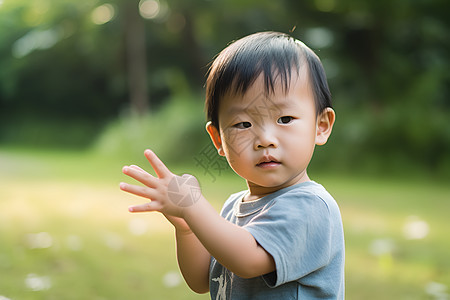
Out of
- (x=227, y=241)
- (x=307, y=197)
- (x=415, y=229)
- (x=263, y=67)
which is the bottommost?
(x=227, y=241)

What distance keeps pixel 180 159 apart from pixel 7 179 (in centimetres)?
198

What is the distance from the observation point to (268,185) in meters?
1.11

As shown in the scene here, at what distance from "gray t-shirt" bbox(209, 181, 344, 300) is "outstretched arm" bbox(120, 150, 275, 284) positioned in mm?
30

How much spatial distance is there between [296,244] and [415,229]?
8.50 ft

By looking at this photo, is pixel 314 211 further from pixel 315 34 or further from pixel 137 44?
pixel 137 44

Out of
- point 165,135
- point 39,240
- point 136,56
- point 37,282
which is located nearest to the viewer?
point 37,282

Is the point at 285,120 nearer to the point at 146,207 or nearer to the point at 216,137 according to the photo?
the point at 216,137

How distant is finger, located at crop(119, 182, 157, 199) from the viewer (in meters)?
0.93

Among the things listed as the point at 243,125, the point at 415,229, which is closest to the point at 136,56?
the point at 415,229

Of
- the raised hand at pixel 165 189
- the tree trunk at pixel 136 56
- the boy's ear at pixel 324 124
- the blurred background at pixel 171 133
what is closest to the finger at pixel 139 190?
the raised hand at pixel 165 189

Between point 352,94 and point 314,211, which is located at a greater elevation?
point 352,94

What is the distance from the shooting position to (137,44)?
500 inches

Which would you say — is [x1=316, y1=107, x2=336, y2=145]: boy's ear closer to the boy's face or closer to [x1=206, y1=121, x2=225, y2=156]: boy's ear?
A: the boy's face

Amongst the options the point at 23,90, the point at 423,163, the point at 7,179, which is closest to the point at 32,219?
the point at 7,179
